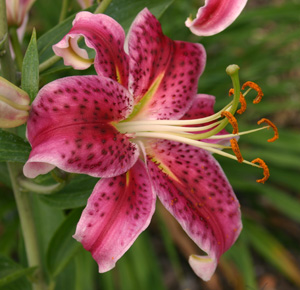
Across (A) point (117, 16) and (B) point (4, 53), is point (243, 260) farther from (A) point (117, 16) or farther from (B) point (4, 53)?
(B) point (4, 53)

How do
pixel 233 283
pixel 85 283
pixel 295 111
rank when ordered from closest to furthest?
pixel 85 283
pixel 233 283
pixel 295 111

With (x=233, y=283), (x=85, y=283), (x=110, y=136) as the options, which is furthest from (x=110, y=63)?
(x=233, y=283)

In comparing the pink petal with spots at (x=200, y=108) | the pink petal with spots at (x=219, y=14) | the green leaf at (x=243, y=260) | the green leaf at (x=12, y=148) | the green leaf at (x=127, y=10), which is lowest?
the green leaf at (x=243, y=260)

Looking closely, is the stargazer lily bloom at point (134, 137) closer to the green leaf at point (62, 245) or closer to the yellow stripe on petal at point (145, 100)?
the yellow stripe on petal at point (145, 100)

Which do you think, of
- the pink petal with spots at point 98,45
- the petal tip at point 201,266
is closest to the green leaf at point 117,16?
the pink petal with spots at point 98,45

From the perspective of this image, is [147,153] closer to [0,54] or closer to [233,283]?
[0,54]

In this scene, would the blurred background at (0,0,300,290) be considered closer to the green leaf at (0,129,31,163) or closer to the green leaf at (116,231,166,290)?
the green leaf at (116,231,166,290)
